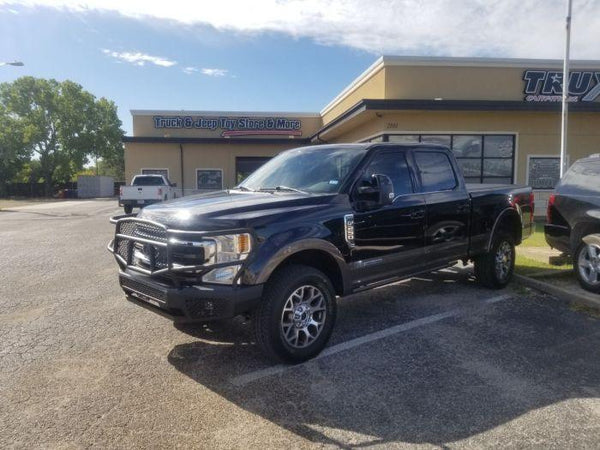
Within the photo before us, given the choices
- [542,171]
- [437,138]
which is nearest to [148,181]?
[437,138]

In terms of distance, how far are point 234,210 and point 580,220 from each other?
5080 millimetres

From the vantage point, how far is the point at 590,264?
642 cm

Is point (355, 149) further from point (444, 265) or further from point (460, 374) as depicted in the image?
point (460, 374)

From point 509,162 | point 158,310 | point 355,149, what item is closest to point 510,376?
point 355,149

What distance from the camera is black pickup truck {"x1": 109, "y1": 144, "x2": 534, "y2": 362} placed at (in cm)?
393

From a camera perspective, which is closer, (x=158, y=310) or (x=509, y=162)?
(x=158, y=310)

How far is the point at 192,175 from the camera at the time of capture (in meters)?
28.5

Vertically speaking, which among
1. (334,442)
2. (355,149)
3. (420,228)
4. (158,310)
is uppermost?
(355,149)

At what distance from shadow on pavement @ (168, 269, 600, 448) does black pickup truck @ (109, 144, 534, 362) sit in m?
0.47

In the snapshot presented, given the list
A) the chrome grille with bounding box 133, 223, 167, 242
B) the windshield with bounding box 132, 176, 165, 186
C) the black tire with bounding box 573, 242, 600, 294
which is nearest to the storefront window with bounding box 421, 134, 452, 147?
the black tire with bounding box 573, 242, 600, 294

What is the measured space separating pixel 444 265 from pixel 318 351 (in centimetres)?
237

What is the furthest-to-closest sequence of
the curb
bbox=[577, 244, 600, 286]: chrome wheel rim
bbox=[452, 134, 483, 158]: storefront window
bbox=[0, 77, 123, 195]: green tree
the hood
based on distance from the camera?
bbox=[0, 77, 123, 195]: green tree
bbox=[452, 134, 483, 158]: storefront window
bbox=[577, 244, 600, 286]: chrome wheel rim
the curb
the hood

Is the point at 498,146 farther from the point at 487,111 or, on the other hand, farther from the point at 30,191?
the point at 30,191

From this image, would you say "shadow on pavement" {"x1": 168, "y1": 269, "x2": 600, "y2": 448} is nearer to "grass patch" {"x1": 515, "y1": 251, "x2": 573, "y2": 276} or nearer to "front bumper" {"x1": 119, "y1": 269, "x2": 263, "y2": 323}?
"front bumper" {"x1": 119, "y1": 269, "x2": 263, "y2": 323}
